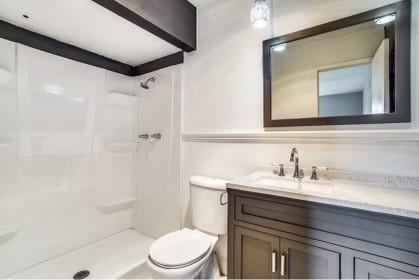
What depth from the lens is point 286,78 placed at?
59.1 inches

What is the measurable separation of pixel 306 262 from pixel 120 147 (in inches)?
81.6

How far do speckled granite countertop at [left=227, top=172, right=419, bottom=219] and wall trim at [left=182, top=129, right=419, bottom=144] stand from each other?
25 cm

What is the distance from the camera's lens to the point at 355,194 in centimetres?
97

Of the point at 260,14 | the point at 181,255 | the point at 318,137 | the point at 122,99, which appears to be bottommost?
the point at 181,255

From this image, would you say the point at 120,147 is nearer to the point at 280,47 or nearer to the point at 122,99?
the point at 122,99

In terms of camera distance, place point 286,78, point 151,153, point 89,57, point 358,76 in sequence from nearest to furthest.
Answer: point 358,76 → point 286,78 → point 89,57 → point 151,153

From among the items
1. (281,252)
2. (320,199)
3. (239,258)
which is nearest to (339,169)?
(320,199)

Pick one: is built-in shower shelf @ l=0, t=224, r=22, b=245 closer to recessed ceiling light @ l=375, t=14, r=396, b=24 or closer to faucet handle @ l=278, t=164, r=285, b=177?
faucet handle @ l=278, t=164, r=285, b=177

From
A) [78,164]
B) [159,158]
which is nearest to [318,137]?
[159,158]

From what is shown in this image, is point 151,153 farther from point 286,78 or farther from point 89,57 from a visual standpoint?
point 286,78

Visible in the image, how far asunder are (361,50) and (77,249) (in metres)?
2.77

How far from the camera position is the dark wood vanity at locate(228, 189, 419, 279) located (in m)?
0.80

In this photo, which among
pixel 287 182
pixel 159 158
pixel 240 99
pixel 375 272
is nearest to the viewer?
pixel 375 272

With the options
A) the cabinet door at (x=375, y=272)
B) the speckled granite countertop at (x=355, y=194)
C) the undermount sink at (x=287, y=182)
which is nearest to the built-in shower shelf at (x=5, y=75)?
the speckled granite countertop at (x=355, y=194)
